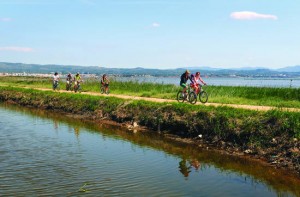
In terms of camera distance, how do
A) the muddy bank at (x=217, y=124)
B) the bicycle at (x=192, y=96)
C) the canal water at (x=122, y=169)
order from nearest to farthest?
the canal water at (x=122, y=169)
the muddy bank at (x=217, y=124)
the bicycle at (x=192, y=96)

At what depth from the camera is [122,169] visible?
44.8ft

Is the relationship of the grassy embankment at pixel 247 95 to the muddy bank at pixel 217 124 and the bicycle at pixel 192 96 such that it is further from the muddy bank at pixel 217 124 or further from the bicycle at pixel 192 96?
the muddy bank at pixel 217 124

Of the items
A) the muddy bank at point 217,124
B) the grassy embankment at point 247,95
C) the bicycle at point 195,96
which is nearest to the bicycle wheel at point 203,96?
the bicycle at point 195,96

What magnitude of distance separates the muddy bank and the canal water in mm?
1072

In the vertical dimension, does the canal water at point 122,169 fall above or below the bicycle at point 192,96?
below

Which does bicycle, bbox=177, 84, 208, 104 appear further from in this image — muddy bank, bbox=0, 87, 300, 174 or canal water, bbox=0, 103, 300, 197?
canal water, bbox=0, 103, 300, 197

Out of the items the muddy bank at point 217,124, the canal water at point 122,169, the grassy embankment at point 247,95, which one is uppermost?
the grassy embankment at point 247,95

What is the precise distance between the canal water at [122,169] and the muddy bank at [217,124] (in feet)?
3.52

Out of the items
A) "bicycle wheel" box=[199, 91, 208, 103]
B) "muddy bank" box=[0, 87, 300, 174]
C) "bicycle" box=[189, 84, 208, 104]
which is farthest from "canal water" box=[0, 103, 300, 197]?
"bicycle wheel" box=[199, 91, 208, 103]

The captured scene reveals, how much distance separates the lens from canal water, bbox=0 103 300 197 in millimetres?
11555

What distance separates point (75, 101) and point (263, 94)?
15.5m

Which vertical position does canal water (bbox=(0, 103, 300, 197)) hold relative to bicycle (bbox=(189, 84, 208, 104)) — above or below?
below

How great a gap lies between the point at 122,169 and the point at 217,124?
6992mm

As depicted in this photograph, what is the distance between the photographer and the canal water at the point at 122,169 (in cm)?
1155
